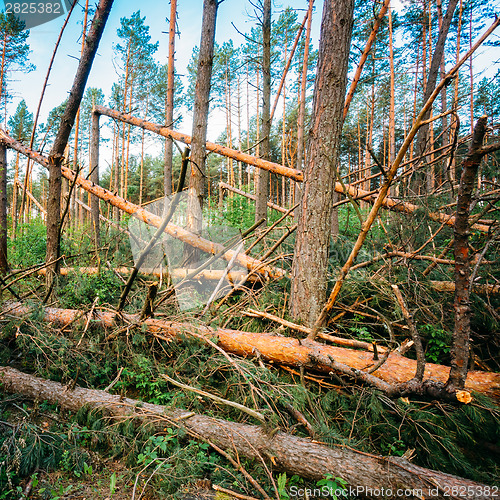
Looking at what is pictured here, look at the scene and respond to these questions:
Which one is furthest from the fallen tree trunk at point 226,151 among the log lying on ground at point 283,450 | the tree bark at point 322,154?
the log lying on ground at point 283,450

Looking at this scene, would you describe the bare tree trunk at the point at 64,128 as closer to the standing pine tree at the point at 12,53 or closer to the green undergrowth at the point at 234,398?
the green undergrowth at the point at 234,398

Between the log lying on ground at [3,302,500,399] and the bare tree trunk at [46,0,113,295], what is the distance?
3.79 feet

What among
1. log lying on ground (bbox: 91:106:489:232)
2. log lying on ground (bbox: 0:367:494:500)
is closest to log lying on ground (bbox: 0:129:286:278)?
log lying on ground (bbox: 91:106:489:232)

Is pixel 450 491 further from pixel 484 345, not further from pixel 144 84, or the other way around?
pixel 144 84

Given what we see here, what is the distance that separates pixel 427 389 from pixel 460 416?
1.05 feet

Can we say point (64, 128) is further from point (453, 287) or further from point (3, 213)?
point (453, 287)

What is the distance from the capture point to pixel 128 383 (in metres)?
2.75

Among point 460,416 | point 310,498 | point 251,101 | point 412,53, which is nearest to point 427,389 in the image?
point 460,416

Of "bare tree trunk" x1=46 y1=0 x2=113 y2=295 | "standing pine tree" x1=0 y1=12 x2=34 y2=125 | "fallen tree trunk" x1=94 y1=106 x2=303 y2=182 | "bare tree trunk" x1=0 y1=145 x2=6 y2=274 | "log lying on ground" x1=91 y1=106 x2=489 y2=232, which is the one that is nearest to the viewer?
"bare tree trunk" x1=46 y1=0 x2=113 y2=295

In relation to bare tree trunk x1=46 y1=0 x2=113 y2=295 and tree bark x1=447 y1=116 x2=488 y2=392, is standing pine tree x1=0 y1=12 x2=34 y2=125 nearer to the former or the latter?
bare tree trunk x1=46 y1=0 x2=113 y2=295

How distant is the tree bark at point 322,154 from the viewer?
2.94 m

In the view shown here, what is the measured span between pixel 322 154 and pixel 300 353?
7.03ft

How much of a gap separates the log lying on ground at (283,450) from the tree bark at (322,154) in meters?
1.30

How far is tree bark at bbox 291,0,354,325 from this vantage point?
9.64 ft
